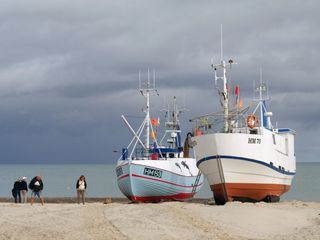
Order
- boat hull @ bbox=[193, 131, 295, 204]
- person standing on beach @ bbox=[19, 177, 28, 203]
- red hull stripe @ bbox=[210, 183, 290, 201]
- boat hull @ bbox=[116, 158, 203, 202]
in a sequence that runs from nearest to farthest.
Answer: boat hull @ bbox=[193, 131, 295, 204]
red hull stripe @ bbox=[210, 183, 290, 201]
person standing on beach @ bbox=[19, 177, 28, 203]
boat hull @ bbox=[116, 158, 203, 202]

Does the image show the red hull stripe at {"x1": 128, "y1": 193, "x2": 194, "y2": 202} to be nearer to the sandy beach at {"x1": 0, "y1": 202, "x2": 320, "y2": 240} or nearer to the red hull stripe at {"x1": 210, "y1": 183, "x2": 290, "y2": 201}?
the red hull stripe at {"x1": 210, "y1": 183, "x2": 290, "y2": 201}

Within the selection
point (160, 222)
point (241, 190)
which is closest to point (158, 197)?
point (241, 190)

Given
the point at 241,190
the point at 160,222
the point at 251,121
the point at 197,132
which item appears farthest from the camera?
the point at 197,132

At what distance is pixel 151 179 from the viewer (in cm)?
4388

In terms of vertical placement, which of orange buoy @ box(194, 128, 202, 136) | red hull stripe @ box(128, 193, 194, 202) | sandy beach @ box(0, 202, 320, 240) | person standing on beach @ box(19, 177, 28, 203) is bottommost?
red hull stripe @ box(128, 193, 194, 202)

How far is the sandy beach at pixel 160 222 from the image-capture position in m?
24.6

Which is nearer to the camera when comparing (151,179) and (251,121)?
(251,121)

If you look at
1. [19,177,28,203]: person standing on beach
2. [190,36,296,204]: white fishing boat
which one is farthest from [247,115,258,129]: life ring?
[19,177,28,203]: person standing on beach

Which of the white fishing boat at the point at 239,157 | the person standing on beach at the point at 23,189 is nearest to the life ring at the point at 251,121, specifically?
the white fishing boat at the point at 239,157

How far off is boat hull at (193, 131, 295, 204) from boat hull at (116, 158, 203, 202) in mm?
6312

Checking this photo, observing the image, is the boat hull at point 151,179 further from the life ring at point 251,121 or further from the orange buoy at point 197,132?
the life ring at point 251,121

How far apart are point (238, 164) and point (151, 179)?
8.88 meters

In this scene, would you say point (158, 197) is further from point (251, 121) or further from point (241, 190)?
point (251, 121)

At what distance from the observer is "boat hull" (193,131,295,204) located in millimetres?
36750
